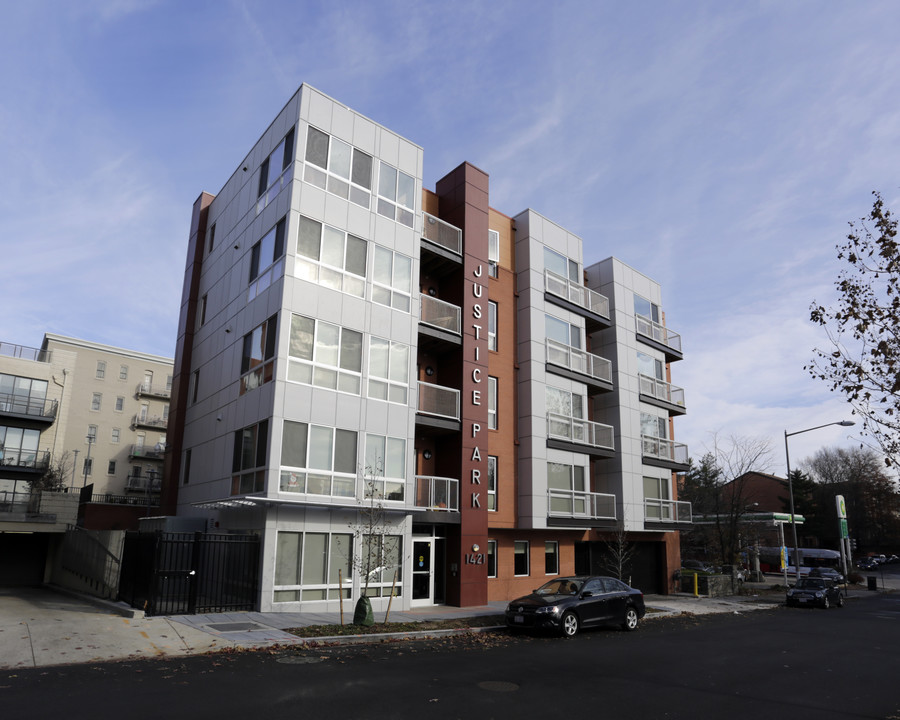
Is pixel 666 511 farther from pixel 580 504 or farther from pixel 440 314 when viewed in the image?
pixel 440 314

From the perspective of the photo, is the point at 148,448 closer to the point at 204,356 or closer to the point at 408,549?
the point at 204,356

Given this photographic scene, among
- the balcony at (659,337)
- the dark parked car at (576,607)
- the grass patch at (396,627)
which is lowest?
the grass patch at (396,627)

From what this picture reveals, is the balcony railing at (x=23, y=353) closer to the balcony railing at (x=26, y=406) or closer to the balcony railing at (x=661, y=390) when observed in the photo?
the balcony railing at (x=26, y=406)

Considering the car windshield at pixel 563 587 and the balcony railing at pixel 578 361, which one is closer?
the car windshield at pixel 563 587

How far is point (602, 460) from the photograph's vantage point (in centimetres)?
2966

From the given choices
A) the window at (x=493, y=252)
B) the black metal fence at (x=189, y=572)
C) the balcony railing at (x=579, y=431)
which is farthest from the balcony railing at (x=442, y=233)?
the black metal fence at (x=189, y=572)

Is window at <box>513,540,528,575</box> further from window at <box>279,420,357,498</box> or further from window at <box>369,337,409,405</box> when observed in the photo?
window at <box>279,420,357,498</box>

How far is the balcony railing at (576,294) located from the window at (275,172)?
11.9 meters

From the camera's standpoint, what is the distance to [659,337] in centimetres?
3375

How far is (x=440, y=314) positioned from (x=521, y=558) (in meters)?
10.4

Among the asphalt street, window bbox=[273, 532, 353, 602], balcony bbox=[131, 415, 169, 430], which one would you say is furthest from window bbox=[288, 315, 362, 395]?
balcony bbox=[131, 415, 169, 430]

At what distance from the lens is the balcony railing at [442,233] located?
23.3 m

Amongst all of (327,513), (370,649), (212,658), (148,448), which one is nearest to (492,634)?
(370,649)

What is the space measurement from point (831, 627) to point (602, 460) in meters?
11.3
